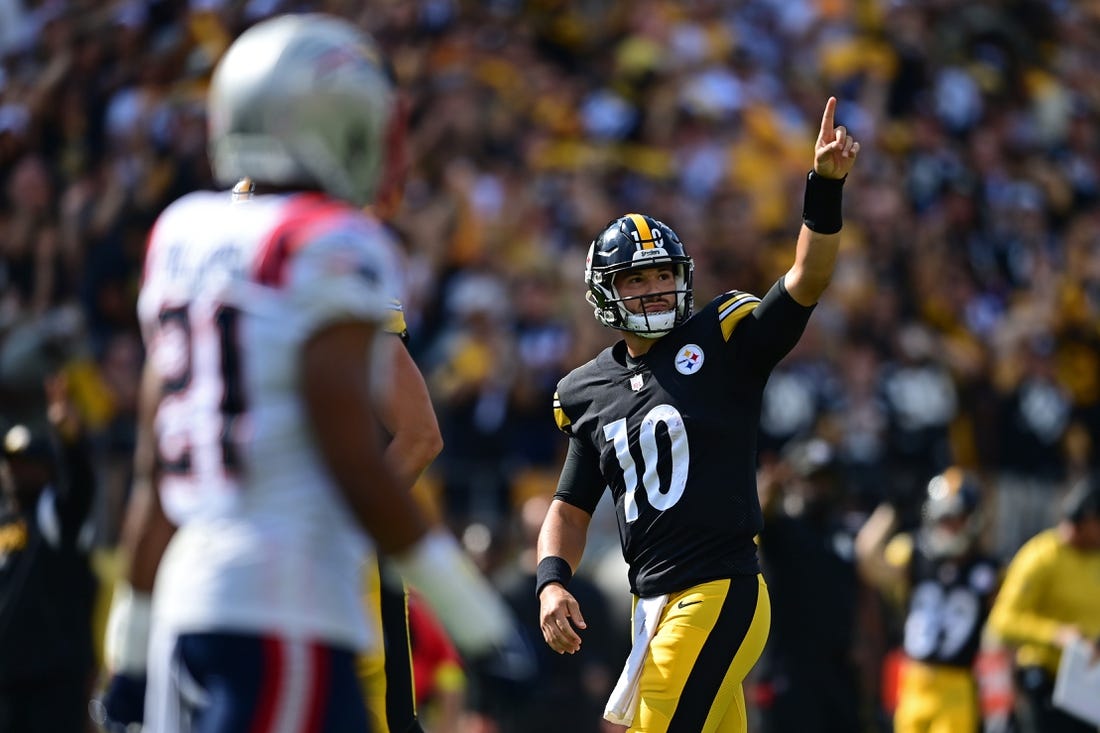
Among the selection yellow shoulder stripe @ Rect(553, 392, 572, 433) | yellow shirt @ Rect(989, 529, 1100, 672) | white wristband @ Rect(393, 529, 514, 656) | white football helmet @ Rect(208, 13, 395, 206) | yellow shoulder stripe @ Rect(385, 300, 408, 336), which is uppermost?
white football helmet @ Rect(208, 13, 395, 206)

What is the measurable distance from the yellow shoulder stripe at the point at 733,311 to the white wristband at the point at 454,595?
2.45 metres

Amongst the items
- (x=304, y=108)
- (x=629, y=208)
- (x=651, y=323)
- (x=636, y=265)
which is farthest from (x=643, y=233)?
(x=629, y=208)

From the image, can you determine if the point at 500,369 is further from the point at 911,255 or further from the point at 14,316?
the point at 911,255

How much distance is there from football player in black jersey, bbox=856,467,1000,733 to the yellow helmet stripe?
455cm

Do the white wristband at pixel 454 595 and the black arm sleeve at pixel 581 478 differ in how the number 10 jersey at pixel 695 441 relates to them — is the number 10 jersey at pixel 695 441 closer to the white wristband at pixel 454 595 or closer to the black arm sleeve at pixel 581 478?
the black arm sleeve at pixel 581 478

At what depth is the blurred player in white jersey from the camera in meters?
3.26

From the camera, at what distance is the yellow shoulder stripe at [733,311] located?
18.3 ft

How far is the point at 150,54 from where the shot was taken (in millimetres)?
13258

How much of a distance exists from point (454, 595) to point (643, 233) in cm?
280

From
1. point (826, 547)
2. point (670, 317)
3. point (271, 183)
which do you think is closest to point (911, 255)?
point (826, 547)

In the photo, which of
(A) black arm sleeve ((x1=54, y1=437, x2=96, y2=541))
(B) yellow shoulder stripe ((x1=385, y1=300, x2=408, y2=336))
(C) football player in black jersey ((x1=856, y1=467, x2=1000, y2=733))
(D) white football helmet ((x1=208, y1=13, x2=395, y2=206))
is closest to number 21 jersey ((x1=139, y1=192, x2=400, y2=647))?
(D) white football helmet ((x1=208, y1=13, x2=395, y2=206))

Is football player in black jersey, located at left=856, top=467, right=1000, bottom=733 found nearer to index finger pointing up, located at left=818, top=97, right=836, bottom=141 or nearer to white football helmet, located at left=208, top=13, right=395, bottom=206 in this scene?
index finger pointing up, located at left=818, top=97, right=836, bottom=141

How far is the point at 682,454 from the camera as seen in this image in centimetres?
554

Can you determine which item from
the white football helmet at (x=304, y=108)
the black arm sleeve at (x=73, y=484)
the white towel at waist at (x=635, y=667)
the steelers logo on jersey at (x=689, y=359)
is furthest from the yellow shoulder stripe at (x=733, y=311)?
the black arm sleeve at (x=73, y=484)
